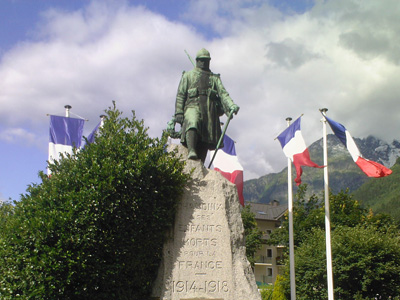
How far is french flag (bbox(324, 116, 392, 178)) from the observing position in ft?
52.8

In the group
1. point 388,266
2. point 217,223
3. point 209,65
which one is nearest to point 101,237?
point 217,223

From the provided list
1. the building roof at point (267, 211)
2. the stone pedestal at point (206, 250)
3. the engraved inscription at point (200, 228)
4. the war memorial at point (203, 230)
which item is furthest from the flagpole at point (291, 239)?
the building roof at point (267, 211)

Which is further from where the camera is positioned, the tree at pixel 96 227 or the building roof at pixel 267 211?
the building roof at pixel 267 211

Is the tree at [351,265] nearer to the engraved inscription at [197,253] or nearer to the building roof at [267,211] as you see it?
the engraved inscription at [197,253]

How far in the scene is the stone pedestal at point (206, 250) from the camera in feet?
29.6

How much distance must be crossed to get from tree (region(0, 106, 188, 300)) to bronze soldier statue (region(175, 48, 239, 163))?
38.7 inches

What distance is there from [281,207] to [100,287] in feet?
215

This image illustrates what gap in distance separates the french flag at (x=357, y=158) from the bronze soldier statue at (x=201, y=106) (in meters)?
7.63

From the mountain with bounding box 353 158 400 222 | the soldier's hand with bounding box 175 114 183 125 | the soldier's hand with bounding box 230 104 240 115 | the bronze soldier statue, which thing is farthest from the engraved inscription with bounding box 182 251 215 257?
the mountain with bounding box 353 158 400 222

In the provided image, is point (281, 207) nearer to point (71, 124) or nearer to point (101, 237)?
point (71, 124)

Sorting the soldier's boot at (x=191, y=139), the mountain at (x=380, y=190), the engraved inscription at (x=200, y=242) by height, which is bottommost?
the engraved inscription at (x=200, y=242)

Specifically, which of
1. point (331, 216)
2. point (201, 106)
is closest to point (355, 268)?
point (331, 216)

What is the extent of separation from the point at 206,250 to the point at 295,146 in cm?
1004

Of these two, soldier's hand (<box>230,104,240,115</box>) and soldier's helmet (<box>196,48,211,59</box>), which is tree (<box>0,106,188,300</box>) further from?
soldier's helmet (<box>196,48,211,59</box>)
